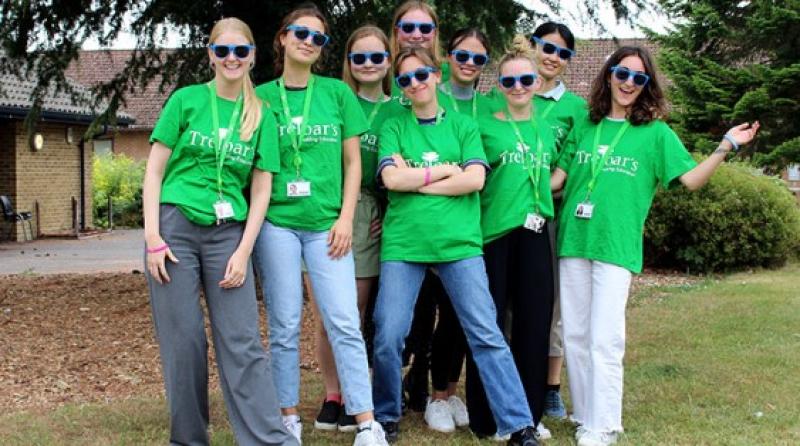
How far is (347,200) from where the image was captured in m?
4.76

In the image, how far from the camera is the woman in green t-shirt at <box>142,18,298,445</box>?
171 inches

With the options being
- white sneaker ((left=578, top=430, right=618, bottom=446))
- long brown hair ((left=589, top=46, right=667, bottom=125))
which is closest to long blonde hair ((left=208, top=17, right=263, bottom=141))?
long brown hair ((left=589, top=46, right=667, bottom=125))

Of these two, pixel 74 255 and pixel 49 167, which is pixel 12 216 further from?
pixel 74 255

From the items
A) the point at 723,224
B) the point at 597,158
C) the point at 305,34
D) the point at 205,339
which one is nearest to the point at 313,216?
the point at 205,339

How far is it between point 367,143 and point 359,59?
1.43 feet

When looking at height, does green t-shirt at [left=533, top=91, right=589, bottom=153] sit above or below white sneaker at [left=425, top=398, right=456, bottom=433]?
above

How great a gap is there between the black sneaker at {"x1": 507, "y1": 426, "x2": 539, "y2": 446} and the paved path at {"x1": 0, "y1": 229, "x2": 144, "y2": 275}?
11.2 m

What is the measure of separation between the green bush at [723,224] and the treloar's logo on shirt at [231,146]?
11.0 meters

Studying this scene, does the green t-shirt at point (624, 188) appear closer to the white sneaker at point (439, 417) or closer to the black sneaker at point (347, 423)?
the white sneaker at point (439, 417)

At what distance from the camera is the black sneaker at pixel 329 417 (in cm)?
532

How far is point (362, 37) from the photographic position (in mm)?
5000

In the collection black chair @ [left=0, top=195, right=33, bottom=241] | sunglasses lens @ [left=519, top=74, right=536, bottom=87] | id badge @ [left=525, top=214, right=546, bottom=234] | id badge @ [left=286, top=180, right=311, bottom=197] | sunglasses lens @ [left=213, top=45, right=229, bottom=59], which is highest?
sunglasses lens @ [left=213, top=45, right=229, bottom=59]

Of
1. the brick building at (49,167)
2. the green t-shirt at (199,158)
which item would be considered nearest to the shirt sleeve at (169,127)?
the green t-shirt at (199,158)

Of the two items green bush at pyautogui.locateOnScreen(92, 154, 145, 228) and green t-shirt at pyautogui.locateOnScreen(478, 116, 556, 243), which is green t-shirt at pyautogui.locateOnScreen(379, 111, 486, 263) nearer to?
green t-shirt at pyautogui.locateOnScreen(478, 116, 556, 243)
